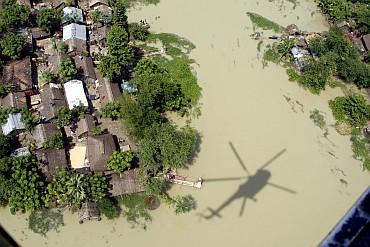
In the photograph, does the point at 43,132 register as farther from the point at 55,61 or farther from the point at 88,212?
the point at 55,61

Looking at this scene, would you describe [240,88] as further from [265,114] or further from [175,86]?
[175,86]

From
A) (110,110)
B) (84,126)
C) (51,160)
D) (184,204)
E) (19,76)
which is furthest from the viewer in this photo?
(19,76)

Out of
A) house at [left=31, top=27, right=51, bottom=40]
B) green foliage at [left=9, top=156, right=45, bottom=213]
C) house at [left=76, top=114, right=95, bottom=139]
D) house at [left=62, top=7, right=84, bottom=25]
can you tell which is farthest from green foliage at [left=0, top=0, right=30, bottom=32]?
green foliage at [left=9, top=156, right=45, bottom=213]

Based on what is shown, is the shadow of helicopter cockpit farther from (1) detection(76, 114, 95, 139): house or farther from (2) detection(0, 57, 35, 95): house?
(2) detection(0, 57, 35, 95): house

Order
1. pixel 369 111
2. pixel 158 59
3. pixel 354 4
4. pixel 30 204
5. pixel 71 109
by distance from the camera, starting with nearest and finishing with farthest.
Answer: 1. pixel 30 204
2. pixel 71 109
3. pixel 369 111
4. pixel 158 59
5. pixel 354 4

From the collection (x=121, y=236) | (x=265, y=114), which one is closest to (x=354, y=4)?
(x=265, y=114)

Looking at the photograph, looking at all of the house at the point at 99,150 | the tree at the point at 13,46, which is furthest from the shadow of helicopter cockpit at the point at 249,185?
the tree at the point at 13,46

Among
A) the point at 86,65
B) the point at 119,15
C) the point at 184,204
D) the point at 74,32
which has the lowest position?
the point at 184,204

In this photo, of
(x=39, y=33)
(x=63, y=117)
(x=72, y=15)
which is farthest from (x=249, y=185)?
(x=39, y=33)
